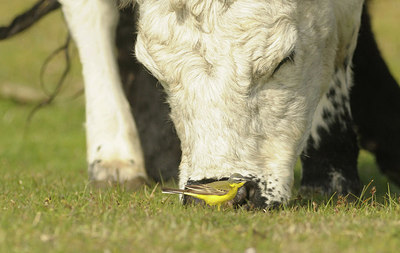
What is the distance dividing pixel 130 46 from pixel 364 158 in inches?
117

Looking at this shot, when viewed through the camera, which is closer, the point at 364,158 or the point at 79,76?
the point at 364,158

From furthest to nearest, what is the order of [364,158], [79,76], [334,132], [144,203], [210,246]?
[79,76]
[364,158]
[334,132]
[144,203]
[210,246]

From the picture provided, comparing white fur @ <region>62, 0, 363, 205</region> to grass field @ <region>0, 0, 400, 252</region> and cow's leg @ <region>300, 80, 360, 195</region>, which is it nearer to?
grass field @ <region>0, 0, 400, 252</region>

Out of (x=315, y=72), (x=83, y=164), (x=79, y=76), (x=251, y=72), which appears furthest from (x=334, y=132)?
(x=79, y=76)

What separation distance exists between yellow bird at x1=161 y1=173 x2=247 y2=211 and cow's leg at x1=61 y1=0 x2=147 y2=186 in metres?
1.92

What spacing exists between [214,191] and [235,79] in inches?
28.7

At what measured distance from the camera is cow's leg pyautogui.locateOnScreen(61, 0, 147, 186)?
20.2 ft

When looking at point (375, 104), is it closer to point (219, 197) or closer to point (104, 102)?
point (104, 102)

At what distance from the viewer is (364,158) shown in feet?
27.9

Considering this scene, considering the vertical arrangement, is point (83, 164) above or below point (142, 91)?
below

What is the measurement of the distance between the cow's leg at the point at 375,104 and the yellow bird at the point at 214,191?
2.95 metres

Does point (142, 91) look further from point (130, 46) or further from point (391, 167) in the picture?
point (391, 167)

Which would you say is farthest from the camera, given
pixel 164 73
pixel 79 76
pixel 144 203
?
pixel 79 76

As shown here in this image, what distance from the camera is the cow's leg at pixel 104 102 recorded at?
6.15 meters
